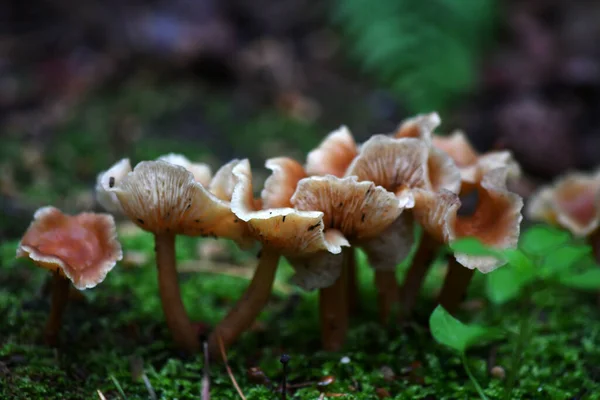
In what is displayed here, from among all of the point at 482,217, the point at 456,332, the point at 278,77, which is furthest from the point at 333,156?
the point at 278,77

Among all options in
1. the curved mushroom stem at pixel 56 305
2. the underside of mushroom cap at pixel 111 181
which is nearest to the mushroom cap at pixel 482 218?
the underside of mushroom cap at pixel 111 181

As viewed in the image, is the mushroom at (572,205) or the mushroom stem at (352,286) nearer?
the mushroom stem at (352,286)

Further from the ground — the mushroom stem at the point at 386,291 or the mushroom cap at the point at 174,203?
the mushroom cap at the point at 174,203

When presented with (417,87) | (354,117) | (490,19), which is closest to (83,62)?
(354,117)

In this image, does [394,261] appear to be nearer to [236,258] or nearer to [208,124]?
[236,258]

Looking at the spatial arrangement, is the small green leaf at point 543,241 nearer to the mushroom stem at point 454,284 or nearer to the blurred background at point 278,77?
the mushroom stem at point 454,284

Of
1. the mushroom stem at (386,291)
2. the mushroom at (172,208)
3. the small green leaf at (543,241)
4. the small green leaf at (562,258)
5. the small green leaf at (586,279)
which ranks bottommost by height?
the small green leaf at (586,279)

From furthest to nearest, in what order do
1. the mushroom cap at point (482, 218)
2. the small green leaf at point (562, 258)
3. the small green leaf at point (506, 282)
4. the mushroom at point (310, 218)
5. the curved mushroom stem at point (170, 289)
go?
the curved mushroom stem at point (170, 289) → the mushroom cap at point (482, 218) → the mushroom at point (310, 218) → the small green leaf at point (562, 258) → the small green leaf at point (506, 282)

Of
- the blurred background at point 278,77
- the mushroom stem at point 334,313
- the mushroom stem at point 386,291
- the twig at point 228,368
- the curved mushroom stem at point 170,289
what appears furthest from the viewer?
the blurred background at point 278,77
